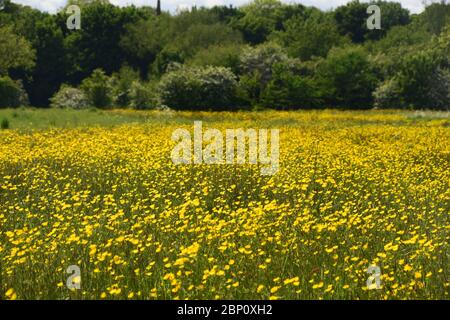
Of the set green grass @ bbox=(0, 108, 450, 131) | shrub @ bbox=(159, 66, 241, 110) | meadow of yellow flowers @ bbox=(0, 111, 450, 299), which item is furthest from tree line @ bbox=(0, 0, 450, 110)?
meadow of yellow flowers @ bbox=(0, 111, 450, 299)

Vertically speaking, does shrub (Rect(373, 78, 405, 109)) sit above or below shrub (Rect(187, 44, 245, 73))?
below

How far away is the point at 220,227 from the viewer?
8.00 m

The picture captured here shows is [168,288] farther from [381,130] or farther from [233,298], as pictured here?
[381,130]

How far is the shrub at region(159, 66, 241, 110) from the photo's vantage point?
41.4 metres

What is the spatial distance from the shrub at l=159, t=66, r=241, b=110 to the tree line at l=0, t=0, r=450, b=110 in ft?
0.23

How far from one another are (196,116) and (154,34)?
136 feet

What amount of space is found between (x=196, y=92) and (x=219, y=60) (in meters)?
9.43

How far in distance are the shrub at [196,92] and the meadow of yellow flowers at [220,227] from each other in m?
25.2

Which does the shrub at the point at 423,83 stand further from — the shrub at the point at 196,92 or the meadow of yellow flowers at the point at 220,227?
the meadow of yellow flowers at the point at 220,227

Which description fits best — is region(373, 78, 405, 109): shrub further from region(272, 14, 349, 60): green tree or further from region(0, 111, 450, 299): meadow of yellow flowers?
region(0, 111, 450, 299): meadow of yellow flowers

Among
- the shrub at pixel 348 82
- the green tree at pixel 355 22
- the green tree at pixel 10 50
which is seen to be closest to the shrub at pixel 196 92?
the shrub at pixel 348 82

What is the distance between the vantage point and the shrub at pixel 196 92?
4138 cm

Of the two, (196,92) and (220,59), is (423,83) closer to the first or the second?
(220,59)
